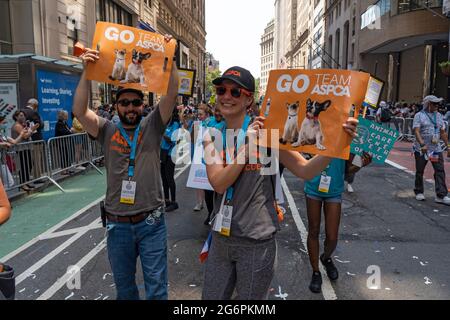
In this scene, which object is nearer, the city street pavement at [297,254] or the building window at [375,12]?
the city street pavement at [297,254]

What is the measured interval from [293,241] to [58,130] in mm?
7993

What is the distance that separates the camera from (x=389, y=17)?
32.9 metres

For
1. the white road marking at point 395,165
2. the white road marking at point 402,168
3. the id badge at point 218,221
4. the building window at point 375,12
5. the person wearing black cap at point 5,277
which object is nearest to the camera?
the person wearing black cap at point 5,277

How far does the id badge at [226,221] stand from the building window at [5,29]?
53.2 feet

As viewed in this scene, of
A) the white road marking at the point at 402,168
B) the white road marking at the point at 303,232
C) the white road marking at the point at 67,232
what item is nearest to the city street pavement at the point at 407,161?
the white road marking at the point at 402,168

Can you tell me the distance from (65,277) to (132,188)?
7.36ft

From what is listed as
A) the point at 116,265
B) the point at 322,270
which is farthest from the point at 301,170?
the point at 322,270

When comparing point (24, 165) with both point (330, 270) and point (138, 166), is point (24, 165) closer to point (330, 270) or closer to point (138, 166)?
point (138, 166)

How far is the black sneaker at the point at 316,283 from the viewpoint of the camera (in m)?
4.14

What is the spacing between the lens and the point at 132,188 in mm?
3029

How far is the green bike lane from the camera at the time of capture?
620 cm

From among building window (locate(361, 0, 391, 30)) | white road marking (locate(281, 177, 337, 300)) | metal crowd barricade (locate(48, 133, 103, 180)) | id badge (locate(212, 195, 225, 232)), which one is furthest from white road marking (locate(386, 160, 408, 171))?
building window (locate(361, 0, 391, 30))

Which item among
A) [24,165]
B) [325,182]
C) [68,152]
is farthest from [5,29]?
[325,182]

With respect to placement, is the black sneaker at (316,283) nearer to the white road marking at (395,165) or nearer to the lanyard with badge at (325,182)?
the lanyard with badge at (325,182)
